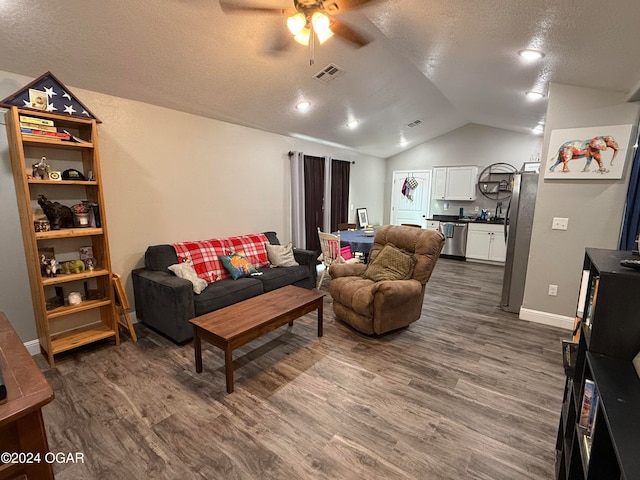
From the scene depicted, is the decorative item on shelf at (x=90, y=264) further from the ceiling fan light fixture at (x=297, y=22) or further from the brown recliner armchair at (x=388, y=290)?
the ceiling fan light fixture at (x=297, y=22)

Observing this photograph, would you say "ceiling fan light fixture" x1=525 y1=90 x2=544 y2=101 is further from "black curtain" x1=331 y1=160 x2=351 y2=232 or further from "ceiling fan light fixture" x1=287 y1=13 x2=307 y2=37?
"black curtain" x1=331 y1=160 x2=351 y2=232

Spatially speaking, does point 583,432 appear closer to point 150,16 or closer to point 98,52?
A: point 150,16

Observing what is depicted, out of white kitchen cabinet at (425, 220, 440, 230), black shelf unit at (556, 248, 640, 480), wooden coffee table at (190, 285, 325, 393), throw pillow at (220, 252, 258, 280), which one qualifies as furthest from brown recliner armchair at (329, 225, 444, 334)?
white kitchen cabinet at (425, 220, 440, 230)

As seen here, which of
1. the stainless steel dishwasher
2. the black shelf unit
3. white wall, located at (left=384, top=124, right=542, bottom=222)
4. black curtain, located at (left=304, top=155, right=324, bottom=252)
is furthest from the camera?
the stainless steel dishwasher

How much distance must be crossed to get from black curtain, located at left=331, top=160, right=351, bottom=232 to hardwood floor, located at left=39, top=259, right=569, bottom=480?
339cm

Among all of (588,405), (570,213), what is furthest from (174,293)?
(570,213)

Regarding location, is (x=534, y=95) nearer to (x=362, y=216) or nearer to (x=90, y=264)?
(x=362, y=216)

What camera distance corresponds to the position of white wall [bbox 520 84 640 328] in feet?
9.78

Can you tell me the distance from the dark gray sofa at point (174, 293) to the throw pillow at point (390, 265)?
1181 millimetres

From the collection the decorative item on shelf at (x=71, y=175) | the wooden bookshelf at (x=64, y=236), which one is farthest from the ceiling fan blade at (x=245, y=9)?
the decorative item on shelf at (x=71, y=175)

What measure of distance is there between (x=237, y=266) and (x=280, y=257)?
2.30 ft

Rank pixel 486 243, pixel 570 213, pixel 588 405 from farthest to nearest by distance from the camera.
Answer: pixel 486 243, pixel 570 213, pixel 588 405

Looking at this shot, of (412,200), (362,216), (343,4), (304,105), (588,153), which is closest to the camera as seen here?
(343,4)

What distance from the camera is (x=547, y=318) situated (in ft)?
11.3
